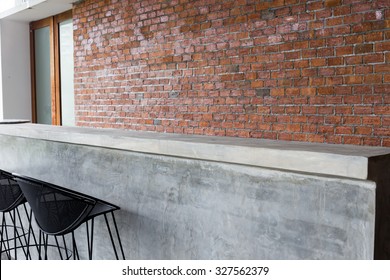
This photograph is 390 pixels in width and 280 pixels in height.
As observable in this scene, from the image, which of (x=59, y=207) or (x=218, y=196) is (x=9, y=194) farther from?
(x=218, y=196)

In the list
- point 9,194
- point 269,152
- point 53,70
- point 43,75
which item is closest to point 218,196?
point 269,152

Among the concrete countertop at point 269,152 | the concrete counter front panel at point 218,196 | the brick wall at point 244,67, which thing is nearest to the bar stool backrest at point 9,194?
the concrete counter front panel at point 218,196

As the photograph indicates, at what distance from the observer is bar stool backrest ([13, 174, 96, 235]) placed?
2523 mm

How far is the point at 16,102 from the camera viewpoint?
28.7 feet

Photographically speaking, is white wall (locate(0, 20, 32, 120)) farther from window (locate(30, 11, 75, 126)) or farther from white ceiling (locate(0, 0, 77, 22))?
white ceiling (locate(0, 0, 77, 22))

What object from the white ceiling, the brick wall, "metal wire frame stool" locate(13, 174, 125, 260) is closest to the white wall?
the white ceiling

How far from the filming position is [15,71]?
343 inches

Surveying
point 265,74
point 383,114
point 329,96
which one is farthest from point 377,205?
point 265,74

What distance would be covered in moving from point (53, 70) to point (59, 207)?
5998mm

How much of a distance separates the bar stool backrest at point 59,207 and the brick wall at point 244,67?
225cm

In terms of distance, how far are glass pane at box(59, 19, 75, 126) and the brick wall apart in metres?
1.07

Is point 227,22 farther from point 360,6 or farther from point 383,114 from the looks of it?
point 383,114

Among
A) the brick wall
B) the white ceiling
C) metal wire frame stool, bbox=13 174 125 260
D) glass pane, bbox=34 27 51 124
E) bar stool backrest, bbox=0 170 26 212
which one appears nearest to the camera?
metal wire frame stool, bbox=13 174 125 260

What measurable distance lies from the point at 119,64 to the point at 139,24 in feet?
2.06
